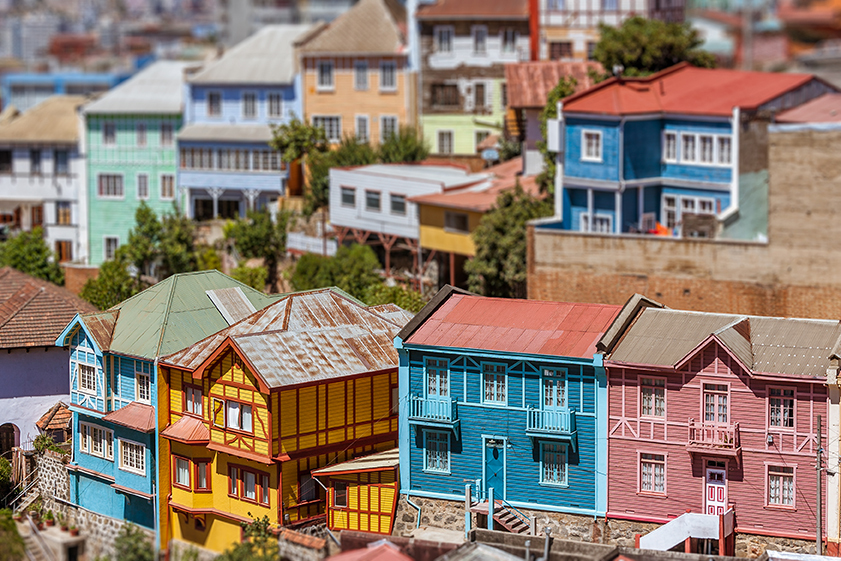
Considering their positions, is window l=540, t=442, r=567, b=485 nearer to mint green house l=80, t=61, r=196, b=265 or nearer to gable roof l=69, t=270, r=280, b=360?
gable roof l=69, t=270, r=280, b=360

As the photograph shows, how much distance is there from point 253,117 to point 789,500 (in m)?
59.5

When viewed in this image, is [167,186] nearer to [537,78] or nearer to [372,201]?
[372,201]

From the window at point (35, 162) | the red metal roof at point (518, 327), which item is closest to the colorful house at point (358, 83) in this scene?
the window at point (35, 162)

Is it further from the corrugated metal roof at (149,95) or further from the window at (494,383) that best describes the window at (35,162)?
the window at (494,383)

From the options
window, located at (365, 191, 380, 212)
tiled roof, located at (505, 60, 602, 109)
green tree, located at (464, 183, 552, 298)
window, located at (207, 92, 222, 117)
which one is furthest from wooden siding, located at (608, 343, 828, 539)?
window, located at (207, 92, 222, 117)

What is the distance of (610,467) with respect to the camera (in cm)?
5000

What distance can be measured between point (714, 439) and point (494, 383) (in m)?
7.68

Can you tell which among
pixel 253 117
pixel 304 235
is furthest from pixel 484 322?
pixel 253 117

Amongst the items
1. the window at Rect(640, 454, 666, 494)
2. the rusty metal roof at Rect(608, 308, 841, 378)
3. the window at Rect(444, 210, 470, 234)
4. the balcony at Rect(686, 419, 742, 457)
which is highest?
the window at Rect(444, 210, 470, 234)

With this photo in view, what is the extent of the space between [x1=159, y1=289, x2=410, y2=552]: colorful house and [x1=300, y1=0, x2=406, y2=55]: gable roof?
45.2 meters

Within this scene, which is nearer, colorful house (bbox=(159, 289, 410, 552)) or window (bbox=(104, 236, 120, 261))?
colorful house (bbox=(159, 289, 410, 552))

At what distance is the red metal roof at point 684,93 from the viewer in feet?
229

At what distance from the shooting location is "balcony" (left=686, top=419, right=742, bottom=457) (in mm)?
48031

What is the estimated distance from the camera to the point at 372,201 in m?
83.4
